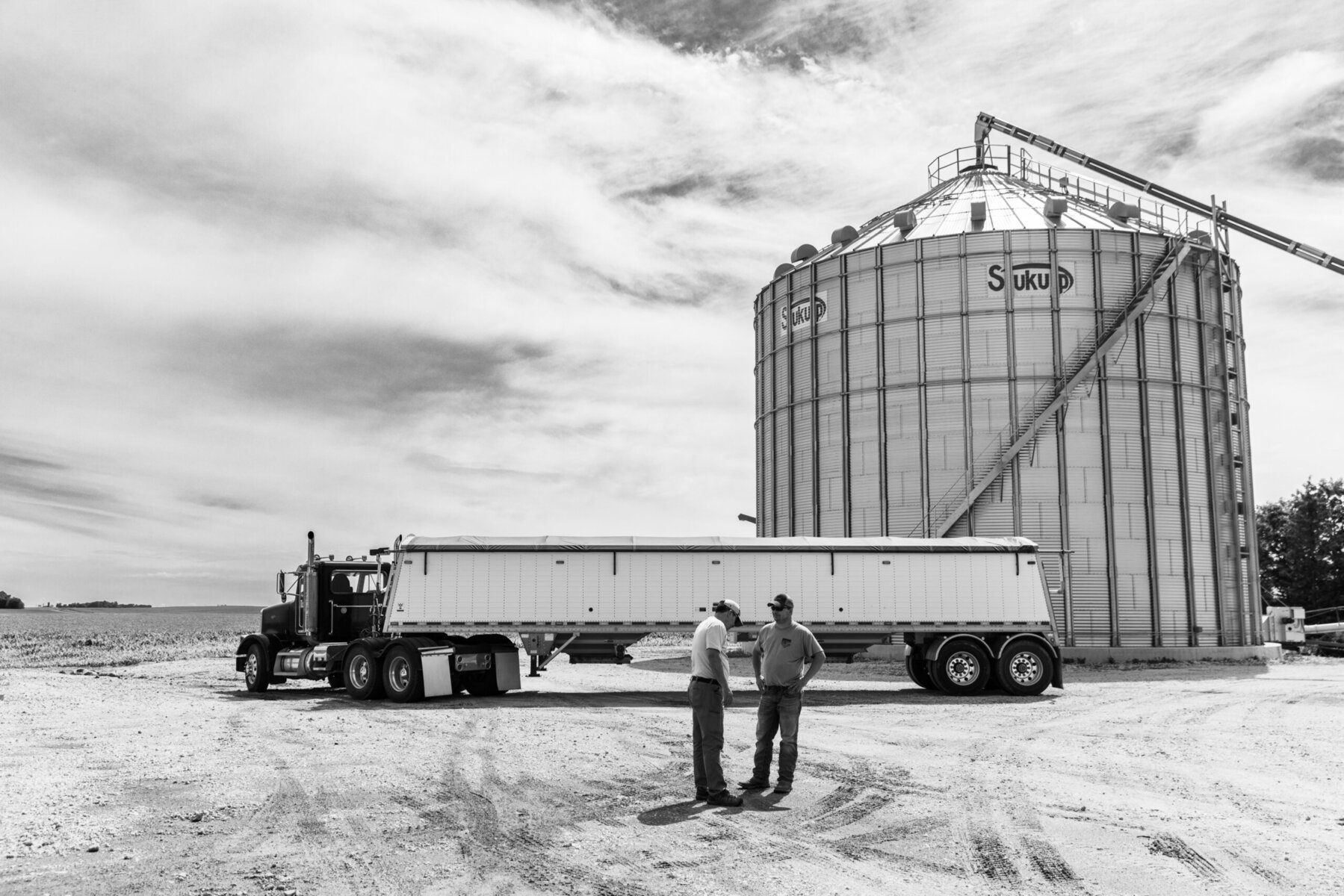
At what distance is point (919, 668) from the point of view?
1135 inches

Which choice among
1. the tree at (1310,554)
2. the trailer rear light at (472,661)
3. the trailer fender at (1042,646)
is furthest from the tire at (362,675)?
the tree at (1310,554)

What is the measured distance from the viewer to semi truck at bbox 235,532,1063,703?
1064 inches

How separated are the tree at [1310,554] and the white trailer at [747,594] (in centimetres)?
4169

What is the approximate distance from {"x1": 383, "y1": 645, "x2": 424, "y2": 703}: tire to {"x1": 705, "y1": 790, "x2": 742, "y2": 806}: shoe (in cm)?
1488

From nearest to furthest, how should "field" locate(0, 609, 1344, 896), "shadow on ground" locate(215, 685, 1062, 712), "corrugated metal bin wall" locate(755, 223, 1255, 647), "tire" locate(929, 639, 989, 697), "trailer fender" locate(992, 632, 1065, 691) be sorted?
"field" locate(0, 609, 1344, 896), "shadow on ground" locate(215, 685, 1062, 712), "trailer fender" locate(992, 632, 1065, 691), "tire" locate(929, 639, 989, 697), "corrugated metal bin wall" locate(755, 223, 1255, 647)

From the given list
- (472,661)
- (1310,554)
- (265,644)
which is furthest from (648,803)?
(1310,554)

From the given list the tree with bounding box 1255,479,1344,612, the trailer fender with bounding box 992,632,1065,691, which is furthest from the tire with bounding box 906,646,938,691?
the tree with bounding box 1255,479,1344,612

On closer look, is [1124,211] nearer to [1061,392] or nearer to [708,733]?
[1061,392]

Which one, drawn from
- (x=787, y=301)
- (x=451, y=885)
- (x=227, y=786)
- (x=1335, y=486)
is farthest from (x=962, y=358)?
(x=1335, y=486)

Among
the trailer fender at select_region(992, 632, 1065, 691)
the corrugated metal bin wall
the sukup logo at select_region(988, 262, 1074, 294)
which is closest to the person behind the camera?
Result: the trailer fender at select_region(992, 632, 1065, 691)

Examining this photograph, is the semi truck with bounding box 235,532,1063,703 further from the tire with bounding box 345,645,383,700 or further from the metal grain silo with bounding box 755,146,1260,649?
the metal grain silo with bounding box 755,146,1260,649

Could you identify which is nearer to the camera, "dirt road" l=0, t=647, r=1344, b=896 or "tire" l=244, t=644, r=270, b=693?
"dirt road" l=0, t=647, r=1344, b=896

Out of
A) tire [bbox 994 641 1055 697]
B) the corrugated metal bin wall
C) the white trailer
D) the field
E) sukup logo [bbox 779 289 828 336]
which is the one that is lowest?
the field

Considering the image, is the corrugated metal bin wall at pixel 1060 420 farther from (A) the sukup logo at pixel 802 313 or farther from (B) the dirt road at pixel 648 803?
(B) the dirt road at pixel 648 803
